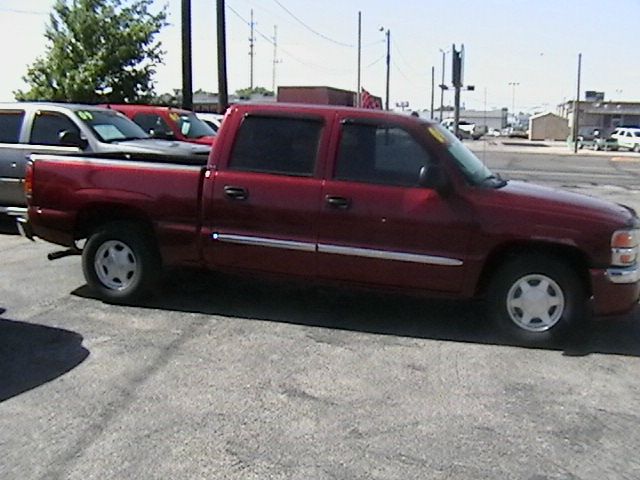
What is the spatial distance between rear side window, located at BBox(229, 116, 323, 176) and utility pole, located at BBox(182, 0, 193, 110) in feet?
52.7

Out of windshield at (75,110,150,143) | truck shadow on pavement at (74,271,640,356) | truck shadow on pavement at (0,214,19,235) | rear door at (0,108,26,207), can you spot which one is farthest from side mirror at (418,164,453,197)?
truck shadow on pavement at (0,214,19,235)

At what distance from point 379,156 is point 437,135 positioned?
0.54m

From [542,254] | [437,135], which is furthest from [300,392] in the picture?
[437,135]

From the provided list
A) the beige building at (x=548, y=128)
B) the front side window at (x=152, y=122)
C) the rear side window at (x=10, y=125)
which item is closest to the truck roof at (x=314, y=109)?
the rear side window at (x=10, y=125)

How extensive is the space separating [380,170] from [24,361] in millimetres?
3061

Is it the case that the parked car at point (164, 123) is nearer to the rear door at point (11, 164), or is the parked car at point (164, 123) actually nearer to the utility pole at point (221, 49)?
the rear door at point (11, 164)

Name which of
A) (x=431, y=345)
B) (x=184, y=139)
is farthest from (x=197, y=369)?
(x=184, y=139)

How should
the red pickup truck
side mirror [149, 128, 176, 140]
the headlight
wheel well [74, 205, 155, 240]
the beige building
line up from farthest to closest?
the beige building → side mirror [149, 128, 176, 140] → wheel well [74, 205, 155, 240] → the red pickup truck → the headlight

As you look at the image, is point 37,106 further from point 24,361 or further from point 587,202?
point 587,202

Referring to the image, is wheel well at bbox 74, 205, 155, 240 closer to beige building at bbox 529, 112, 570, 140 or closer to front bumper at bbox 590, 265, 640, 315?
front bumper at bbox 590, 265, 640, 315

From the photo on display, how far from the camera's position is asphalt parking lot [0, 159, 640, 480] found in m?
3.74

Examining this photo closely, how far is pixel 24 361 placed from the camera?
5055 mm

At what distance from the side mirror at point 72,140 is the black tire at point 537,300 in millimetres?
6445

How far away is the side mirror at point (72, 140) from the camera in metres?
9.71
